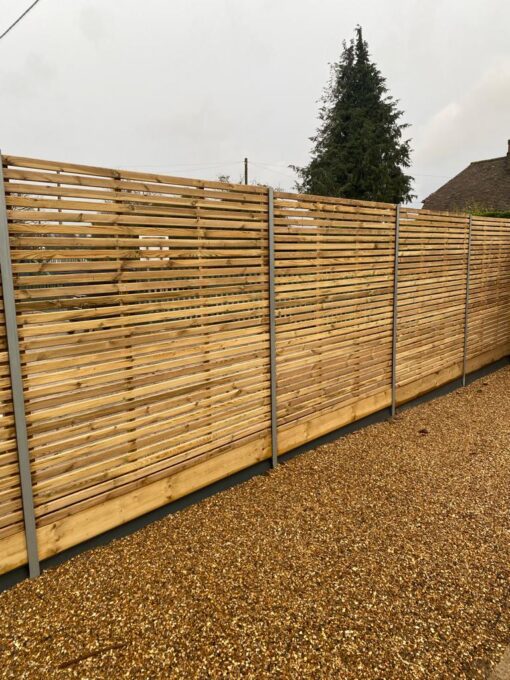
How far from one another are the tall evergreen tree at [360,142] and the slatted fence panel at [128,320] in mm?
21107

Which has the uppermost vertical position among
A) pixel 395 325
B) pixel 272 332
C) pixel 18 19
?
pixel 18 19

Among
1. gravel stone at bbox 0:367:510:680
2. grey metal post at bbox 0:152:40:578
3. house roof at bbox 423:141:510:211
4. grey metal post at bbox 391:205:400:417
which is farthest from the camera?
house roof at bbox 423:141:510:211

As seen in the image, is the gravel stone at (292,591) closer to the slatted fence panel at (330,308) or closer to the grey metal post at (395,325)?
the slatted fence panel at (330,308)

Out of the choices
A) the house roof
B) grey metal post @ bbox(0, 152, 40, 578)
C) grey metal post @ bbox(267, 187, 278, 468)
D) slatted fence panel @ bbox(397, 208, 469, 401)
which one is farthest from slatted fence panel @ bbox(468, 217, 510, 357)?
the house roof

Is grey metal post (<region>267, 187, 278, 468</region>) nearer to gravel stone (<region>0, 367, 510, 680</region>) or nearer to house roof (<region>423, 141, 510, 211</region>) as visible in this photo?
gravel stone (<region>0, 367, 510, 680</region>)

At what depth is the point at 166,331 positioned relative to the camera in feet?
9.37

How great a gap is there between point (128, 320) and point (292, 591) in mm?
1804

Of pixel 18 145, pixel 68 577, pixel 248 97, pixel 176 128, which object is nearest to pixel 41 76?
pixel 18 145

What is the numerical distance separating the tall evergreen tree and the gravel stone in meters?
21.6

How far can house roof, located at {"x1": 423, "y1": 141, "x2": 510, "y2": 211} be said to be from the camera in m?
25.8

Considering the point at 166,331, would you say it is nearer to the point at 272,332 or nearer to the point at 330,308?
the point at 272,332

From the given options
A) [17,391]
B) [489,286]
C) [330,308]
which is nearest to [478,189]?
[489,286]

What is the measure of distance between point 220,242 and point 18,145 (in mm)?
28832

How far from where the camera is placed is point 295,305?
12.4ft
